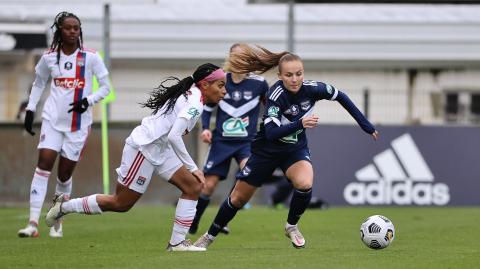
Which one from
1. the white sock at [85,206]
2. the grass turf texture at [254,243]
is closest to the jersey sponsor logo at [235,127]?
the grass turf texture at [254,243]

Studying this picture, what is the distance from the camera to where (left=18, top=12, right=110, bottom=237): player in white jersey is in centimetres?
1197

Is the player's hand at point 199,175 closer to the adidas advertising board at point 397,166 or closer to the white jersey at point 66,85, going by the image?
the white jersey at point 66,85

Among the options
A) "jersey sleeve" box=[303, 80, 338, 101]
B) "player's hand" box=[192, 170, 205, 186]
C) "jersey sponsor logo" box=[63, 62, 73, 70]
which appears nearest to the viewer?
"player's hand" box=[192, 170, 205, 186]

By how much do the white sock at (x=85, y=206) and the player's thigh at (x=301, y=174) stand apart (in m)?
1.84

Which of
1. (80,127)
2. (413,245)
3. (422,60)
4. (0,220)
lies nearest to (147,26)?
(422,60)

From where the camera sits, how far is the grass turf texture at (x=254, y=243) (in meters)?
8.79

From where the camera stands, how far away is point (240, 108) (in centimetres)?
1270

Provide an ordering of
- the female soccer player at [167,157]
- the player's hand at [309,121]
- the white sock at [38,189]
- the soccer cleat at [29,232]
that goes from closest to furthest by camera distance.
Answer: the player's hand at [309,121] → the female soccer player at [167,157] → the soccer cleat at [29,232] → the white sock at [38,189]

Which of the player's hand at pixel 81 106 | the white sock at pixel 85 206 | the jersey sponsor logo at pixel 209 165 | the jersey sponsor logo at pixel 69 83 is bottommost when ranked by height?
the jersey sponsor logo at pixel 209 165

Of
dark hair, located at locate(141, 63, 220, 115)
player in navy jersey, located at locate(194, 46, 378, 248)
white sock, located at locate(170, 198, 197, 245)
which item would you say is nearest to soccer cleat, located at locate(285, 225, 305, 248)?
player in navy jersey, located at locate(194, 46, 378, 248)

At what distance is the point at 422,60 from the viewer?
25672 millimetres

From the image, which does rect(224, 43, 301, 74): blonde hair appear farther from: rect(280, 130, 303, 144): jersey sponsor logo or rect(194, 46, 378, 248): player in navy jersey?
rect(280, 130, 303, 144): jersey sponsor logo

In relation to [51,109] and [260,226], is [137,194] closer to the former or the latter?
[51,109]

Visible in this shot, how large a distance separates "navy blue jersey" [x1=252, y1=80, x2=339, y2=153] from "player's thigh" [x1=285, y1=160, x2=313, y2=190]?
0.16 meters
